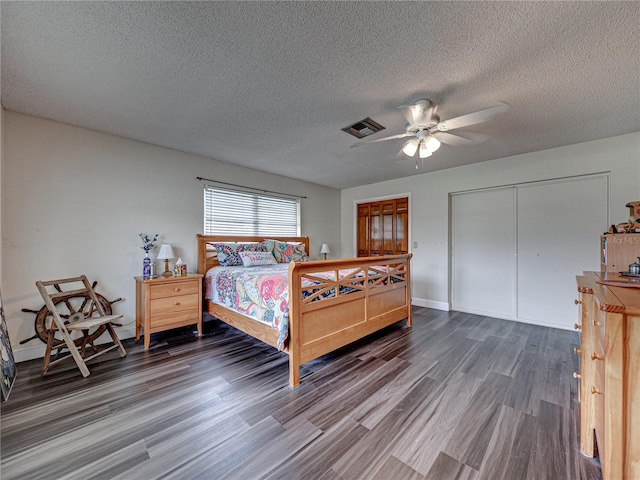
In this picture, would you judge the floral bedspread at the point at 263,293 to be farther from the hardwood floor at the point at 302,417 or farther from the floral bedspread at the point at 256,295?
the hardwood floor at the point at 302,417

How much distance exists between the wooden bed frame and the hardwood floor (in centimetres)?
25

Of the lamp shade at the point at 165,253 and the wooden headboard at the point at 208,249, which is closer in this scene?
the lamp shade at the point at 165,253

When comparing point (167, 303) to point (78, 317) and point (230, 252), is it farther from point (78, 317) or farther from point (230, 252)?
point (230, 252)

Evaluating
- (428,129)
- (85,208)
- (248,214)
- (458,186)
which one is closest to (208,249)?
(248,214)

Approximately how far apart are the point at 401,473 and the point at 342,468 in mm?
300

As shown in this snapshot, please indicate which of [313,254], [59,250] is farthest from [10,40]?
[313,254]

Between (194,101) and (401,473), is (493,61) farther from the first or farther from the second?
(401,473)

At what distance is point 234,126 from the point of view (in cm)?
273

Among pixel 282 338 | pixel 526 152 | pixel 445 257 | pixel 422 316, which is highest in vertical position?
pixel 526 152

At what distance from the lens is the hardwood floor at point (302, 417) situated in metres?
1.33

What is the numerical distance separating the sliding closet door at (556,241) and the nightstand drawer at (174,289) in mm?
4505

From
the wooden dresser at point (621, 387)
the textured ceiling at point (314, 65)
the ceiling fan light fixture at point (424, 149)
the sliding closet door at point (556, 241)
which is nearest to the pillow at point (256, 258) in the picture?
the textured ceiling at point (314, 65)

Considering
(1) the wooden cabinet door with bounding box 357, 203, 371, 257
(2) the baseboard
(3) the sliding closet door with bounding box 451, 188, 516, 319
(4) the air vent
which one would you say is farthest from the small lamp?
(3) the sliding closet door with bounding box 451, 188, 516, 319

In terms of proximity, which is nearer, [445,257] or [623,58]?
[623,58]
